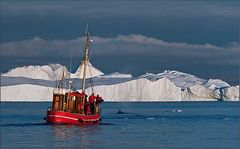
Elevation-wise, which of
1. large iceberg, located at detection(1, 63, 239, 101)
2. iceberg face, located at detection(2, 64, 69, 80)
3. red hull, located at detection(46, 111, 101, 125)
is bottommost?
red hull, located at detection(46, 111, 101, 125)

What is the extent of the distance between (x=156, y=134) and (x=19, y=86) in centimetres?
8749

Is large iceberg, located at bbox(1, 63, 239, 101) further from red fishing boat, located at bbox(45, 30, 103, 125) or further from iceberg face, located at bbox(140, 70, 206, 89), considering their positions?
red fishing boat, located at bbox(45, 30, 103, 125)

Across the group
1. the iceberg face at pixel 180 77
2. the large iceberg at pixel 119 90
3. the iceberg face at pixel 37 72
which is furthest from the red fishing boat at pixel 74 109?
the iceberg face at pixel 180 77

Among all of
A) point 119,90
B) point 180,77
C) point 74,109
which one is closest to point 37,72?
point 180,77

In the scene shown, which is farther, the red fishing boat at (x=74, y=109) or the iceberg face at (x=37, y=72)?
the iceberg face at (x=37, y=72)

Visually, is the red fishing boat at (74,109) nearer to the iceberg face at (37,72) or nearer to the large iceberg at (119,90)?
the large iceberg at (119,90)

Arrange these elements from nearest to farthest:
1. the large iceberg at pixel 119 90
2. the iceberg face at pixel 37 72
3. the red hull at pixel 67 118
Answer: the red hull at pixel 67 118, the large iceberg at pixel 119 90, the iceberg face at pixel 37 72

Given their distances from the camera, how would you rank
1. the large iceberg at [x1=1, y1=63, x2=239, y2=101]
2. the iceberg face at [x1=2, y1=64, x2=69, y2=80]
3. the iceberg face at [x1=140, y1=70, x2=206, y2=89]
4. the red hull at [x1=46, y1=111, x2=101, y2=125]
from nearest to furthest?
the red hull at [x1=46, y1=111, x2=101, y2=125]
the large iceberg at [x1=1, y1=63, x2=239, y2=101]
the iceberg face at [x1=2, y1=64, x2=69, y2=80]
the iceberg face at [x1=140, y1=70, x2=206, y2=89]

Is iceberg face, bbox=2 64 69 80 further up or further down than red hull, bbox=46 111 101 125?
further up

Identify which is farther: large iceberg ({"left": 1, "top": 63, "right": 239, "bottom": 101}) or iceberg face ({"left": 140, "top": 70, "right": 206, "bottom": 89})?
iceberg face ({"left": 140, "top": 70, "right": 206, "bottom": 89})

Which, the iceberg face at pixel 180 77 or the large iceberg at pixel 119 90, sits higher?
the iceberg face at pixel 180 77

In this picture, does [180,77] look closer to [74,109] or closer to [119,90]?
[119,90]

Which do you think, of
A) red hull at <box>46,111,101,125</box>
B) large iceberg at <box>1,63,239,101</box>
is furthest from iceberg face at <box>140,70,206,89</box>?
red hull at <box>46,111,101,125</box>

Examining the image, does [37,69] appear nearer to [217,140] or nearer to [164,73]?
[164,73]
